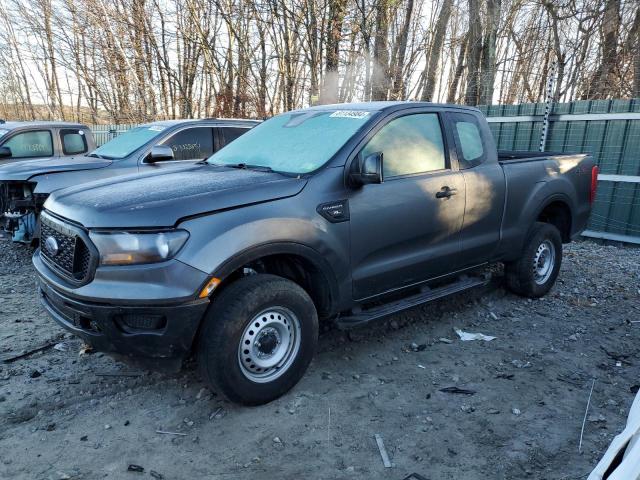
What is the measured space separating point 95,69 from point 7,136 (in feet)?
44.4

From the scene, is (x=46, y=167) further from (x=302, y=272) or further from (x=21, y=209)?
(x=302, y=272)

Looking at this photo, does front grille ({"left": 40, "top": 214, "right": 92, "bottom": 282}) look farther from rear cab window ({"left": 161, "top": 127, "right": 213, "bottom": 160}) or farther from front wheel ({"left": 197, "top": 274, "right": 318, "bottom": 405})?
rear cab window ({"left": 161, "top": 127, "right": 213, "bottom": 160})

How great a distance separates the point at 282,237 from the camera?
302 cm

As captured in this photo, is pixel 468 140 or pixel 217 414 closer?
pixel 217 414

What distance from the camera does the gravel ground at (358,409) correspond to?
2.66 m

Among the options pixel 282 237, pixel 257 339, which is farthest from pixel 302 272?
pixel 257 339

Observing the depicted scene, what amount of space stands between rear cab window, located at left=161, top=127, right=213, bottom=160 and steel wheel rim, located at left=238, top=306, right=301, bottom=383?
4458mm

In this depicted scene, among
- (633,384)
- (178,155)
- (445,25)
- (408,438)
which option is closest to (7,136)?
(178,155)

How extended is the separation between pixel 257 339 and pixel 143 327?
2.21ft

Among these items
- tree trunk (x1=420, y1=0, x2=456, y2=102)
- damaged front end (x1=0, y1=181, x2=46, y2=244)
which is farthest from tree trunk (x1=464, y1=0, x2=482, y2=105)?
damaged front end (x1=0, y1=181, x2=46, y2=244)

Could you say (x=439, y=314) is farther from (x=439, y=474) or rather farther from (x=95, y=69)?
(x=95, y=69)

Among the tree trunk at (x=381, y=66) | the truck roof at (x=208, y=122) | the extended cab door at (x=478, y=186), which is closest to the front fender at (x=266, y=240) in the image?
the extended cab door at (x=478, y=186)

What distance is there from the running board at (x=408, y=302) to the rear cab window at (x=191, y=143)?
428 centimetres

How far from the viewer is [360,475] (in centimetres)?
256
